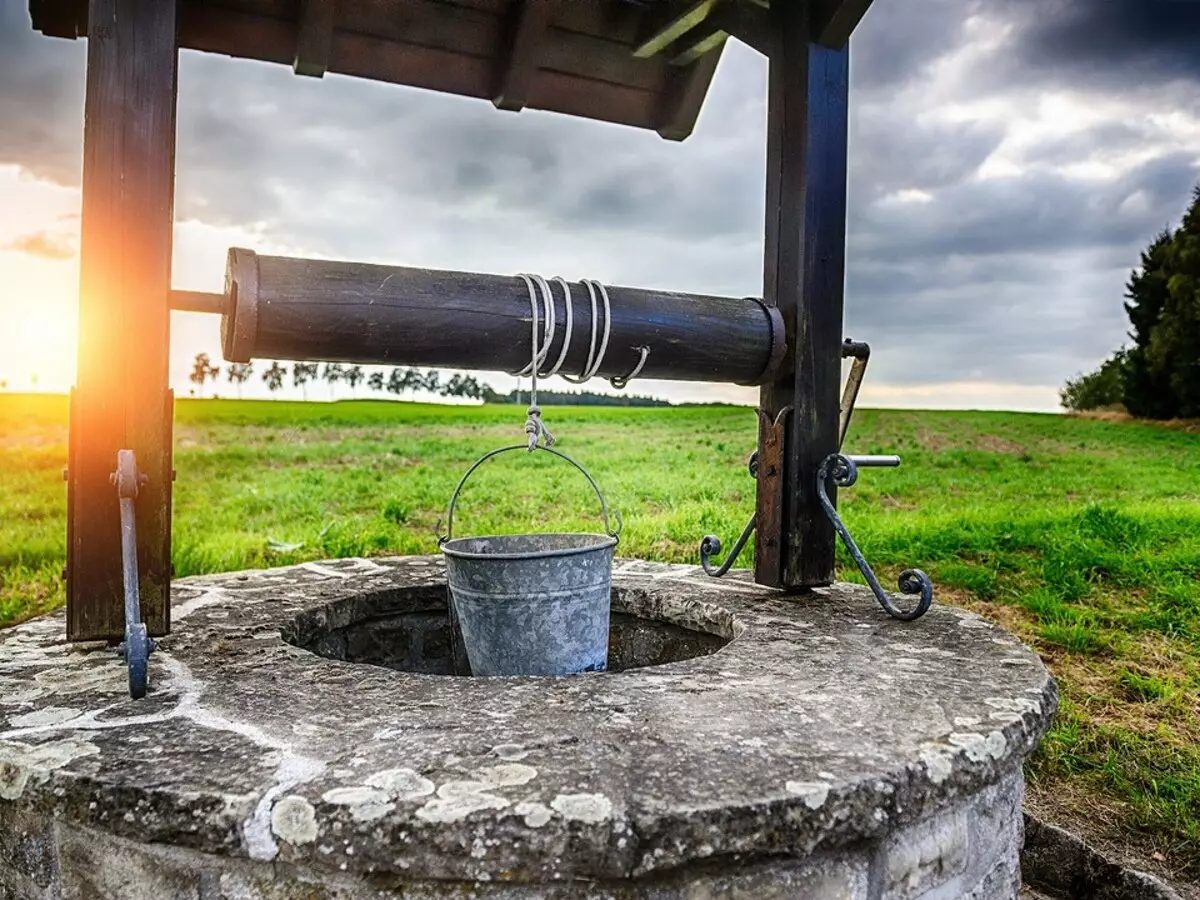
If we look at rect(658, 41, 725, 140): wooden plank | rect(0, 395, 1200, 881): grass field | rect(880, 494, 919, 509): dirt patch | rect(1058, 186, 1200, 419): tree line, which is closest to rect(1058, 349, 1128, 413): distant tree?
rect(1058, 186, 1200, 419): tree line

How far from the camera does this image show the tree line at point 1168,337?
35.6 ft

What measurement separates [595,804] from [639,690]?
0.67 metres

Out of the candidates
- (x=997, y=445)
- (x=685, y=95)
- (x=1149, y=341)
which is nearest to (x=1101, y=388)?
(x=1149, y=341)

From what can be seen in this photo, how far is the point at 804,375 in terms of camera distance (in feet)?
10.7

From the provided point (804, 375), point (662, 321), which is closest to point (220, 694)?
point (662, 321)

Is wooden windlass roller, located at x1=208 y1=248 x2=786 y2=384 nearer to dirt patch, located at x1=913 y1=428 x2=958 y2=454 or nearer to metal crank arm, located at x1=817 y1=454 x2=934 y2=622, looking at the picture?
metal crank arm, located at x1=817 y1=454 x2=934 y2=622

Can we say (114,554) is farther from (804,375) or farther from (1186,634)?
(1186,634)

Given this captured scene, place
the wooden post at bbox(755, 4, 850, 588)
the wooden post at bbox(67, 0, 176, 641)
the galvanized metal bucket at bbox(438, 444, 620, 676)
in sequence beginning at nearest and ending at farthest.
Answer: the wooden post at bbox(67, 0, 176, 641)
the galvanized metal bucket at bbox(438, 444, 620, 676)
the wooden post at bbox(755, 4, 850, 588)

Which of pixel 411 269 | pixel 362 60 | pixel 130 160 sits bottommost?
pixel 411 269

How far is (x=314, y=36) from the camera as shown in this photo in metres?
3.35

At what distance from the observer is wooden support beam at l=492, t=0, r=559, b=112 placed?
3.51 metres

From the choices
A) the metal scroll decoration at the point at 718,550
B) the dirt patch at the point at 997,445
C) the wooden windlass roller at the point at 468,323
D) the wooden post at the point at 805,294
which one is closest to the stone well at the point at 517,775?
the wooden post at the point at 805,294

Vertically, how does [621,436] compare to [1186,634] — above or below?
above

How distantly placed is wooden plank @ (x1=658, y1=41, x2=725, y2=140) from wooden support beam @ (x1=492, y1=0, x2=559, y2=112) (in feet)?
2.19
